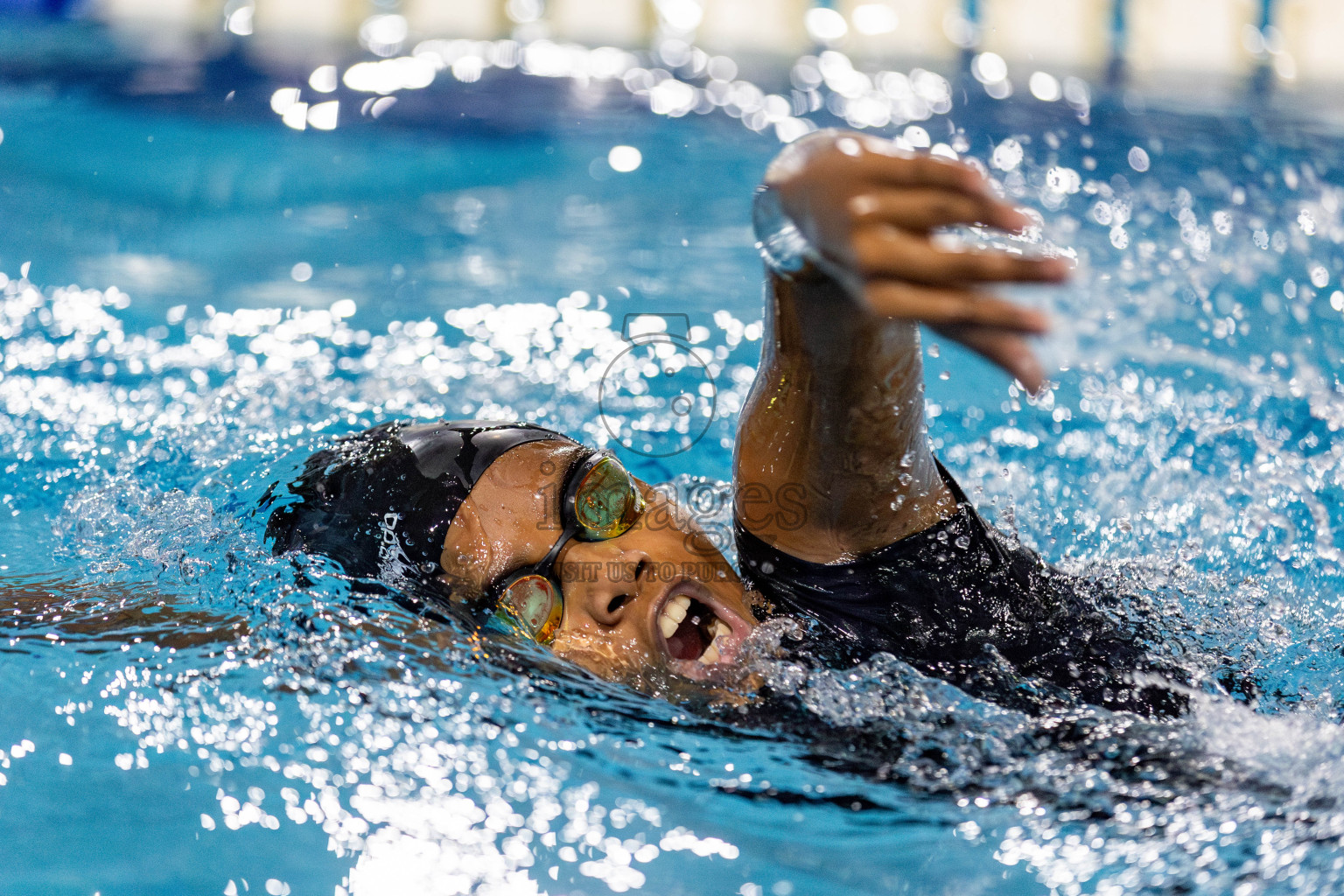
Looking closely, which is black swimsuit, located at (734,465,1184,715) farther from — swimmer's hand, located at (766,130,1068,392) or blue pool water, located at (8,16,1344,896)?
swimmer's hand, located at (766,130,1068,392)

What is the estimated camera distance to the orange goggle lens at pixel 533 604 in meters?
1.61

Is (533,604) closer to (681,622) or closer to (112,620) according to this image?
(681,622)

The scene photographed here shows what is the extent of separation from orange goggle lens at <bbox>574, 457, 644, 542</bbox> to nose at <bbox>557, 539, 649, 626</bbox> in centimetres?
2

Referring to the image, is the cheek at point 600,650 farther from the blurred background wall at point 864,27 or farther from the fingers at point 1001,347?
the blurred background wall at point 864,27

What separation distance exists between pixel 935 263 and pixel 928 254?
1 centimetres

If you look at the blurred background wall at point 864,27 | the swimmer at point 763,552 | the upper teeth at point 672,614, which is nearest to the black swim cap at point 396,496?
the swimmer at point 763,552

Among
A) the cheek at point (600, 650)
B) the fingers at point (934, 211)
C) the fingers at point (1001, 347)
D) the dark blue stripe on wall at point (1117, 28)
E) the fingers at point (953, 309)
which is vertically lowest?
the cheek at point (600, 650)

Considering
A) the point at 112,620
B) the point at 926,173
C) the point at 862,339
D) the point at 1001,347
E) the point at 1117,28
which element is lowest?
the point at 112,620

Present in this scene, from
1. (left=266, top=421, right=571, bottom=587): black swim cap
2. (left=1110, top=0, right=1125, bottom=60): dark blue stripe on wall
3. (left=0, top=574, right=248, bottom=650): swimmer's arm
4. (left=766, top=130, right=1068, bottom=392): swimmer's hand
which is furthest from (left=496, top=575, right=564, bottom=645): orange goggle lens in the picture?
(left=1110, top=0, right=1125, bottom=60): dark blue stripe on wall

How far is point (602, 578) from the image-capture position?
5.23 ft

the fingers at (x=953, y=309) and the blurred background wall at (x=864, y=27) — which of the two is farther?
the blurred background wall at (x=864, y=27)

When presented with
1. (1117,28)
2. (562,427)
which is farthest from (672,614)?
(1117,28)

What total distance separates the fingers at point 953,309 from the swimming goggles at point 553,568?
2.53ft

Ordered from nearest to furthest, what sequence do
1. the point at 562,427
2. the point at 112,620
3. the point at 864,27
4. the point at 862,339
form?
the point at 862,339 < the point at 112,620 < the point at 562,427 < the point at 864,27
